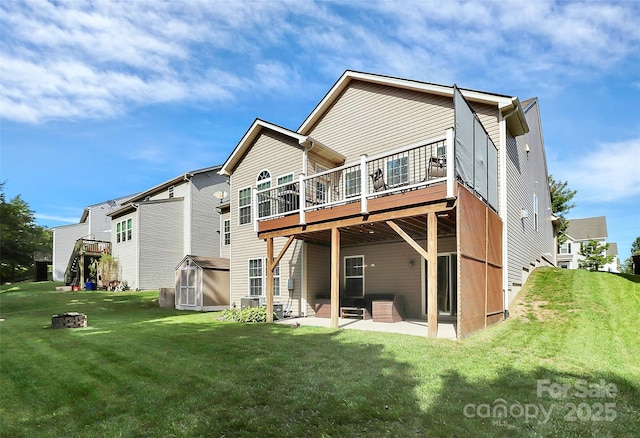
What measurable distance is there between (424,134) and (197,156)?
83.3ft

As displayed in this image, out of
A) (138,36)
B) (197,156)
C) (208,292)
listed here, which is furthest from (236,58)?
(197,156)

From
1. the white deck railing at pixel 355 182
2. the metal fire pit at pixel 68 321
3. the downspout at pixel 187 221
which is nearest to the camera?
the white deck railing at pixel 355 182

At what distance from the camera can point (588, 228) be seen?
4669cm

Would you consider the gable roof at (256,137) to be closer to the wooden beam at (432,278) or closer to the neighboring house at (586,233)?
the wooden beam at (432,278)

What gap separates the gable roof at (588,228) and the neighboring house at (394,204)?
36641 millimetres

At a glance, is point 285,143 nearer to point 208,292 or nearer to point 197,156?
point 208,292

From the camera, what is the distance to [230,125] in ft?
70.0

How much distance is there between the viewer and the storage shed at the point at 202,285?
53.0ft

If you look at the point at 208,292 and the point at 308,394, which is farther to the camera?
the point at 208,292

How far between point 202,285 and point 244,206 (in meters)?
3.89

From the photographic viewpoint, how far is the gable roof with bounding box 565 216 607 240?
45250mm

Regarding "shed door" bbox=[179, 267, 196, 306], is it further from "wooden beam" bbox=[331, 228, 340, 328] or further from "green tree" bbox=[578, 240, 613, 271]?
"green tree" bbox=[578, 240, 613, 271]

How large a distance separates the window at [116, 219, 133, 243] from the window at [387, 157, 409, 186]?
19.1m

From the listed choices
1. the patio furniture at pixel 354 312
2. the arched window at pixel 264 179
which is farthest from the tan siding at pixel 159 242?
the patio furniture at pixel 354 312
